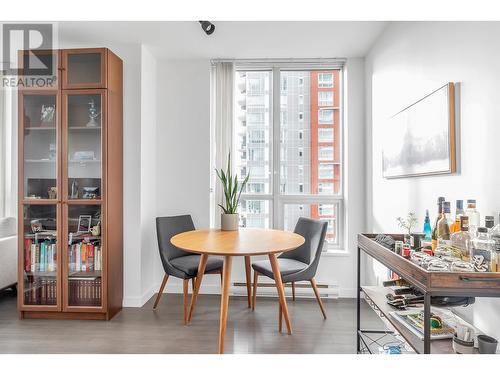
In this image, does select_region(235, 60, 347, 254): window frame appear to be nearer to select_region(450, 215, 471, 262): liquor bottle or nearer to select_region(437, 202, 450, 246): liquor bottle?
select_region(437, 202, 450, 246): liquor bottle

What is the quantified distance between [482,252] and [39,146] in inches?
132

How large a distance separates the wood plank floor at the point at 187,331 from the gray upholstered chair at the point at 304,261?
21cm

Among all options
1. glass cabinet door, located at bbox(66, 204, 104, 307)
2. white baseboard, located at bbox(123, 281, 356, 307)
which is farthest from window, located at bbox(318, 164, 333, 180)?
glass cabinet door, located at bbox(66, 204, 104, 307)

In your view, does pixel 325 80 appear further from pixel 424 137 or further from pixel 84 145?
pixel 84 145

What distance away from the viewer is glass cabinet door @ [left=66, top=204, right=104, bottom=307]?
269 cm

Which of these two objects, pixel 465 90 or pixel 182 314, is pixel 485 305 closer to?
pixel 465 90

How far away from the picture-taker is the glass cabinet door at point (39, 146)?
8.81ft

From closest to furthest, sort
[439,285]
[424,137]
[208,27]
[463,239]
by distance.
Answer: [439,285]
[463,239]
[424,137]
[208,27]

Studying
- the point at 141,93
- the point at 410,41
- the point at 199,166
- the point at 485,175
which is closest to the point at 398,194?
the point at 485,175

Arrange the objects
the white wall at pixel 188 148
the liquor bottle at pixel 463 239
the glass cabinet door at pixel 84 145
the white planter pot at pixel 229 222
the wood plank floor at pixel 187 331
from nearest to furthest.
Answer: the liquor bottle at pixel 463 239
the wood plank floor at pixel 187 331
the glass cabinet door at pixel 84 145
the white planter pot at pixel 229 222
the white wall at pixel 188 148

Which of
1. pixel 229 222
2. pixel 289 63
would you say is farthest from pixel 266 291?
pixel 289 63

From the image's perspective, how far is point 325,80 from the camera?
3496mm

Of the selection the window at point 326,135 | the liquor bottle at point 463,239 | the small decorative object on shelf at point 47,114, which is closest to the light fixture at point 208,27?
the small decorative object on shelf at point 47,114

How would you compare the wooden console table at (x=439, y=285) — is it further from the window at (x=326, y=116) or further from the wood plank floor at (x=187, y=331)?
the window at (x=326, y=116)
